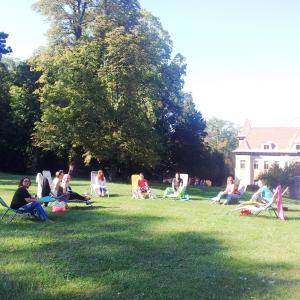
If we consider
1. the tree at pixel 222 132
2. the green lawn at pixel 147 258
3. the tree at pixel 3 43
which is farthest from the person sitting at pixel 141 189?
the tree at pixel 222 132

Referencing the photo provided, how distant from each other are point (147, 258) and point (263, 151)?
69523 mm

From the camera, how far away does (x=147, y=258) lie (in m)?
7.99

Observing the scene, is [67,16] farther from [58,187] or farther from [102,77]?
[58,187]

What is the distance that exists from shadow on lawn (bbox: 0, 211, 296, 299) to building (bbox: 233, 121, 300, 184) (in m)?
66.3

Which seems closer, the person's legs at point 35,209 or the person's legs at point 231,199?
the person's legs at point 35,209

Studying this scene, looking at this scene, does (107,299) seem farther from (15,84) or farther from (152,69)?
(15,84)

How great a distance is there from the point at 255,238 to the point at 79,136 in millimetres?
25797

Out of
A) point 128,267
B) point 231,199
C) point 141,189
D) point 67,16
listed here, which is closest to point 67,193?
point 141,189

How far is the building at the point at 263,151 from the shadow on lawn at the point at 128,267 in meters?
66.3

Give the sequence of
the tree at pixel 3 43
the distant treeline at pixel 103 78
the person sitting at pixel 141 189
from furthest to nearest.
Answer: the tree at pixel 3 43 → the distant treeline at pixel 103 78 → the person sitting at pixel 141 189

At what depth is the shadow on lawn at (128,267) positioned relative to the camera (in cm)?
611

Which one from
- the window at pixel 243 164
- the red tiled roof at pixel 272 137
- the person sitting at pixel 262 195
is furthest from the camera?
the window at pixel 243 164

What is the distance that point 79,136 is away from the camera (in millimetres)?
34656

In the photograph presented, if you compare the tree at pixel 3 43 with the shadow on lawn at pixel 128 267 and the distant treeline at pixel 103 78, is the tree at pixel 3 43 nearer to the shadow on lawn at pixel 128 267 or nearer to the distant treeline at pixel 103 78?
the distant treeline at pixel 103 78
